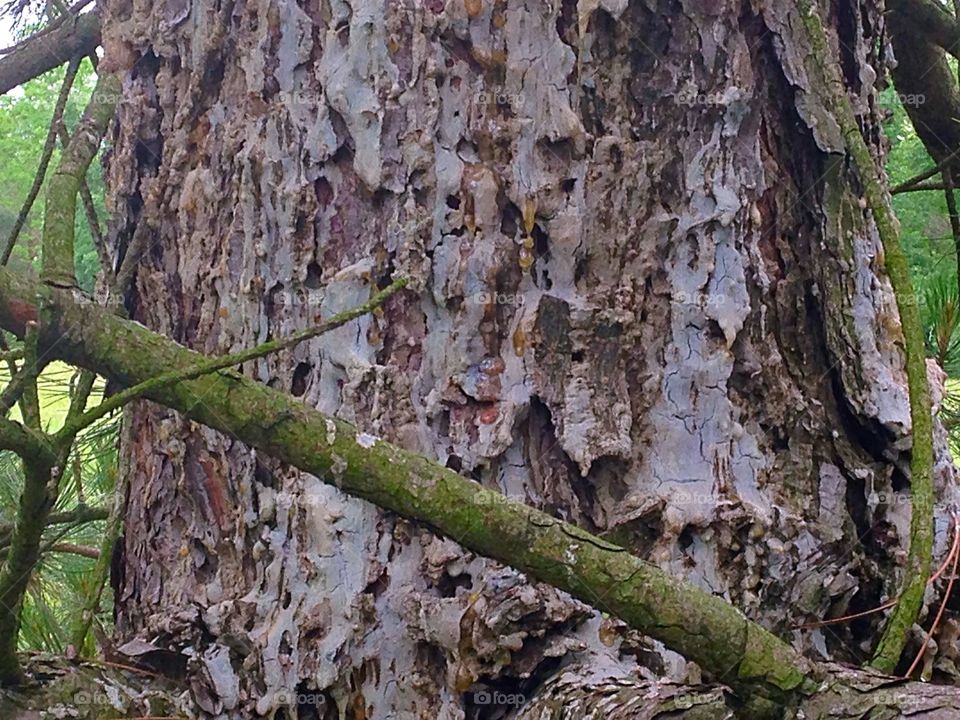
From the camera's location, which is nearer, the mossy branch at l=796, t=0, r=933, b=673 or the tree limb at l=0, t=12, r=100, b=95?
the mossy branch at l=796, t=0, r=933, b=673

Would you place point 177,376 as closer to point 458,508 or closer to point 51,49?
point 458,508

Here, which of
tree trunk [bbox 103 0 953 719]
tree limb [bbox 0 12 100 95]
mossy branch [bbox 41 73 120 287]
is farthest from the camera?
tree limb [bbox 0 12 100 95]

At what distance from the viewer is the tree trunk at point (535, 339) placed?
811 mm

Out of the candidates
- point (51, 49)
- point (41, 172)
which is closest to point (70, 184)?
point (41, 172)

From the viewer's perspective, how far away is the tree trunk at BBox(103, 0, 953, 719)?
81cm

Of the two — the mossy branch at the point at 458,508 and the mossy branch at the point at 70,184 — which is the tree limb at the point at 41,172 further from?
the mossy branch at the point at 458,508

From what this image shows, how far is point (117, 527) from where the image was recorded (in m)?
0.90

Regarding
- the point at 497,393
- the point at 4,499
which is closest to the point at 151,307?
the point at 497,393

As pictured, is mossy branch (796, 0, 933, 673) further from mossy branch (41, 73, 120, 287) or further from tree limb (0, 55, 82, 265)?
tree limb (0, 55, 82, 265)

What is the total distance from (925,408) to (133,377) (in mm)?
531

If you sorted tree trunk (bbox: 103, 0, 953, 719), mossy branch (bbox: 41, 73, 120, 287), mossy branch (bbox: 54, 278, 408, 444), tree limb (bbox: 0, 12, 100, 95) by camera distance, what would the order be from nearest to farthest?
mossy branch (bbox: 54, 278, 408, 444)
mossy branch (bbox: 41, 73, 120, 287)
tree trunk (bbox: 103, 0, 953, 719)
tree limb (bbox: 0, 12, 100, 95)

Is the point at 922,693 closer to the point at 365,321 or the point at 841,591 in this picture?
the point at 841,591

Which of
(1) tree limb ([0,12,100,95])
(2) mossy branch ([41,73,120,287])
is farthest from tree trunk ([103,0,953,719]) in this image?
(1) tree limb ([0,12,100,95])

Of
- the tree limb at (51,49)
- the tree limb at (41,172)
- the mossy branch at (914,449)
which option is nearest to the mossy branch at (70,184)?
the tree limb at (41,172)
